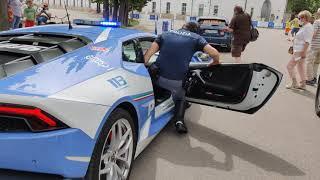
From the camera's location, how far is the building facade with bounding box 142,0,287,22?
78125mm

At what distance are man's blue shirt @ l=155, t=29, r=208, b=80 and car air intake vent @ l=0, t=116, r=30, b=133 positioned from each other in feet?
8.42

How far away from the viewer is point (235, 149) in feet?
15.2

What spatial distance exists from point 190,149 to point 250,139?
3.23 feet

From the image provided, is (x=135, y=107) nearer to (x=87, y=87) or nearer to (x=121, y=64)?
(x=121, y=64)

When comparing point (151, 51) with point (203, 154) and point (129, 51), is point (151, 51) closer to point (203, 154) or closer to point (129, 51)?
point (129, 51)

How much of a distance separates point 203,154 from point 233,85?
1.13 metres

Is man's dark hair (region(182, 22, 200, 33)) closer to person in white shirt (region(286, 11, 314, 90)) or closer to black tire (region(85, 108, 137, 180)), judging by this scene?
black tire (region(85, 108, 137, 180))

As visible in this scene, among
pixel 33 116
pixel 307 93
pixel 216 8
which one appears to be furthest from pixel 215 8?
pixel 33 116

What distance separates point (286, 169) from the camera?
13.5ft

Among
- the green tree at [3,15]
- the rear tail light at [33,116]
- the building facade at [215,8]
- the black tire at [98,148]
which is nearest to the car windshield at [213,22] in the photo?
the green tree at [3,15]

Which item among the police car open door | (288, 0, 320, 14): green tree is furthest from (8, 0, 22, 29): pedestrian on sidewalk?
(288, 0, 320, 14): green tree

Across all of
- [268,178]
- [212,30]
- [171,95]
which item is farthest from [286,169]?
[212,30]

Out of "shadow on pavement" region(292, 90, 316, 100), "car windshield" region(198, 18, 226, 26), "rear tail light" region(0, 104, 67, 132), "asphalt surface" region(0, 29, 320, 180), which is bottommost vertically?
"shadow on pavement" region(292, 90, 316, 100)

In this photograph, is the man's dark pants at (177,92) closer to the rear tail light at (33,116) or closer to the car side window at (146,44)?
the car side window at (146,44)
